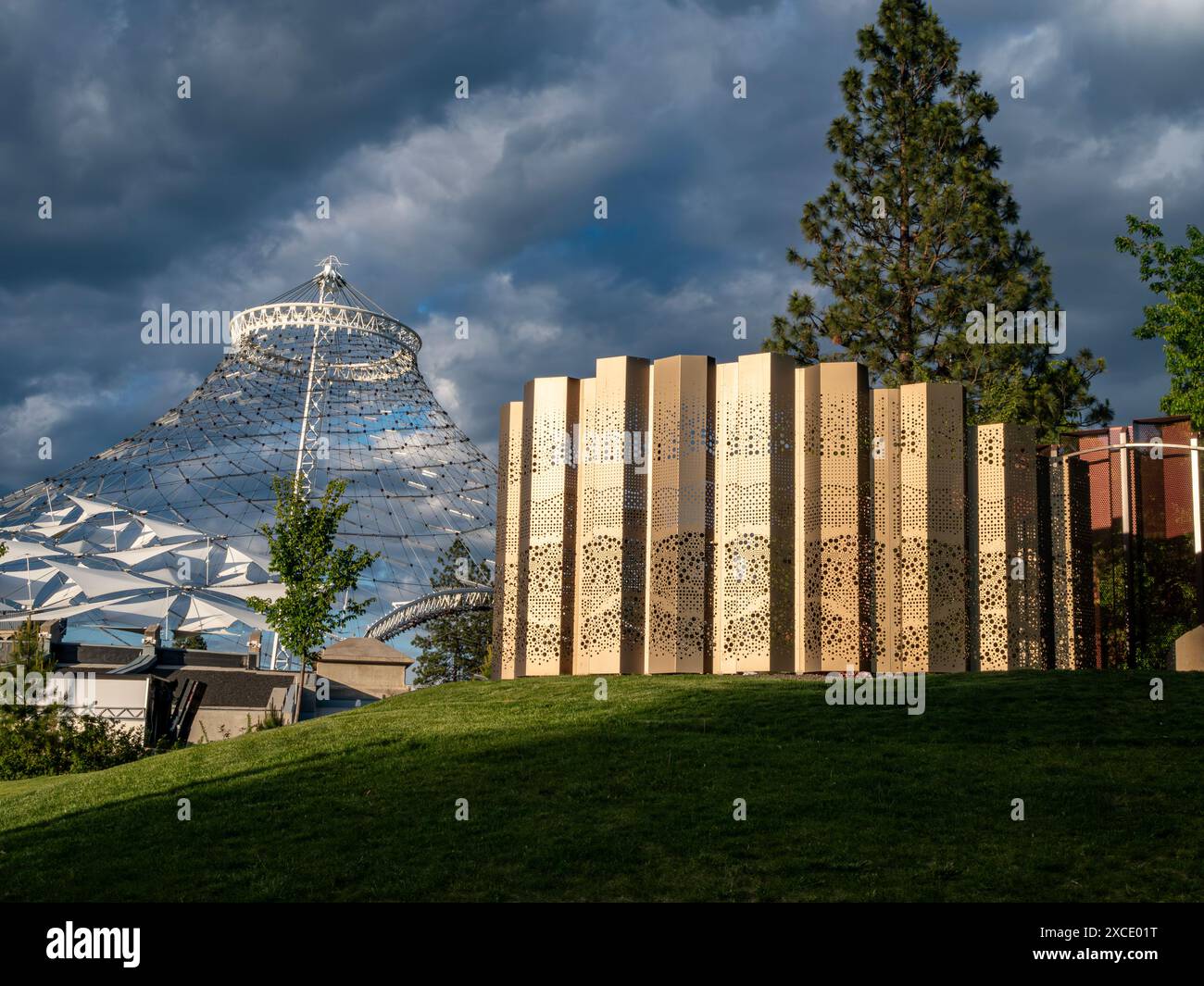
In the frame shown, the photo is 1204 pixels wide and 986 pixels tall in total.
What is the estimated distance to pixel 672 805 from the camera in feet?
43.5

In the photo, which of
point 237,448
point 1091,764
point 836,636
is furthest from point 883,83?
point 237,448

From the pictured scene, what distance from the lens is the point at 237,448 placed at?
3524 inches

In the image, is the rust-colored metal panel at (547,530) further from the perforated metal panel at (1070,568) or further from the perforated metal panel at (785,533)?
the perforated metal panel at (1070,568)

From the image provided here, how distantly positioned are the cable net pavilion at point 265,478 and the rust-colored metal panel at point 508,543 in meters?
38.4

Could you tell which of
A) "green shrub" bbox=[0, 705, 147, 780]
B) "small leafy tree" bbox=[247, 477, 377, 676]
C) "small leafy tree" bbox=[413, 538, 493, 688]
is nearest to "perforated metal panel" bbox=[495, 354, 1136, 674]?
"small leafy tree" bbox=[247, 477, 377, 676]

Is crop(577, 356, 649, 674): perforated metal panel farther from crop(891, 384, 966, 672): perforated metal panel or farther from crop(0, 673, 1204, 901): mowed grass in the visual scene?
crop(891, 384, 966, 672): perforated metal panel

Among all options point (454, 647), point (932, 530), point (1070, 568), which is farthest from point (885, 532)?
point (454, 647)

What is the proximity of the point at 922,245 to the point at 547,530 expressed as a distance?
75.0 ft

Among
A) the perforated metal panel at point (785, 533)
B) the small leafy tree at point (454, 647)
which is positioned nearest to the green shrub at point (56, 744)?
the perforated metal panel at point (785, 533)

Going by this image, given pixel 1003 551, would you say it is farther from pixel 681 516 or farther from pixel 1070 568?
pixel 681 516

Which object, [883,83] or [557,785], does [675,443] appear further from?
[883,83]
